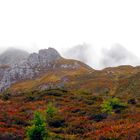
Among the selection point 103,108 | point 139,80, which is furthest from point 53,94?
point 139,80

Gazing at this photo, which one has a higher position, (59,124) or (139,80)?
(139,80)

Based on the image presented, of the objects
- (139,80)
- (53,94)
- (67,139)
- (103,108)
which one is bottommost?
(67,139)

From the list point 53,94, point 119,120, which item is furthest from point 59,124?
point 53,94

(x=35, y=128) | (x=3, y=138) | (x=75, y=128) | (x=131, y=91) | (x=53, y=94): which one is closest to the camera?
(x=35, y=128)

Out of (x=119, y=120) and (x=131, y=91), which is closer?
(x=119, y=120)

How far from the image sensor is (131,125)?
43.4 m

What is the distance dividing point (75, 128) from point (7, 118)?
1159 centimetres

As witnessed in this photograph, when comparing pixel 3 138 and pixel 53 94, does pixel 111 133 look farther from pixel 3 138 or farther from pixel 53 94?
pixel 53 94

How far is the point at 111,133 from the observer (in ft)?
133

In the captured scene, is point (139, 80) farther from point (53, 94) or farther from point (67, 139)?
point (67, 139)

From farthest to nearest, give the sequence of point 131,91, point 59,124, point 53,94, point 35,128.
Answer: point 131,91 → point 53,94 → point 59,124 → point 35,128

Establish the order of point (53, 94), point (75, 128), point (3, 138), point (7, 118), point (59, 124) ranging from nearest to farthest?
point (3, 138), point (75, 128), point (59, 124), point (7, 118), point (53, 94)

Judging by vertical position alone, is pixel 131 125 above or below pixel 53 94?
below

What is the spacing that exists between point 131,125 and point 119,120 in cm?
578
